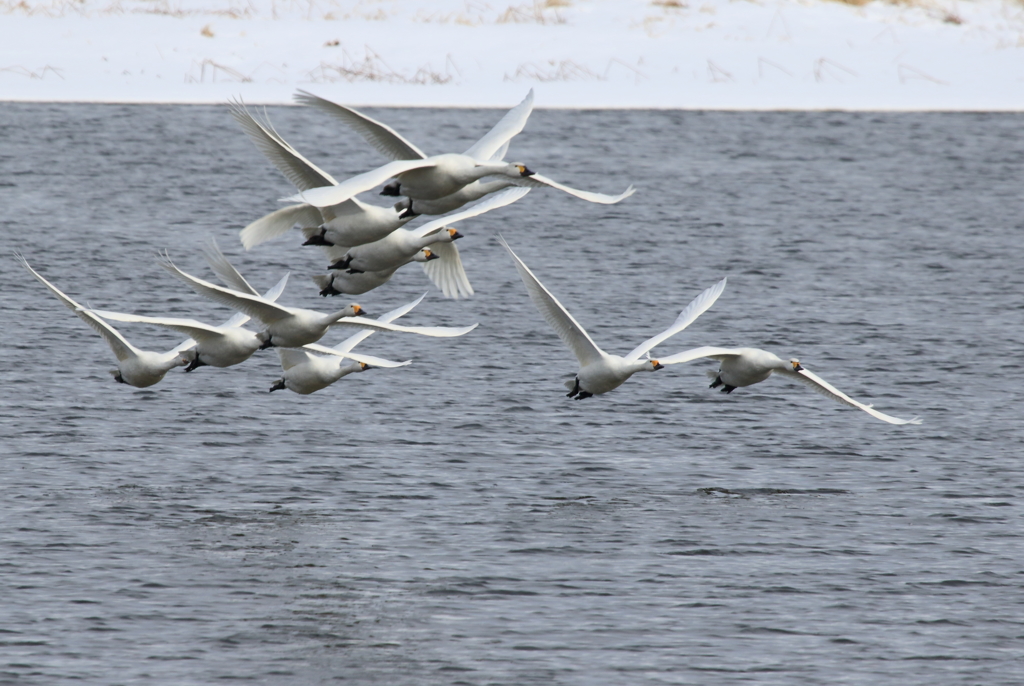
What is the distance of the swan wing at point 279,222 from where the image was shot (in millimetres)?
18484

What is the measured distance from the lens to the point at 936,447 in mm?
26828

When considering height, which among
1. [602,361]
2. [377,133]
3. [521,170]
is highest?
[377,133]

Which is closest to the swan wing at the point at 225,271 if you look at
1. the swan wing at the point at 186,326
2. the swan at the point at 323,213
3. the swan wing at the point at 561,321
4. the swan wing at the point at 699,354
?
the swan wing at the point at 186,326

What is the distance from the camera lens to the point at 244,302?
1923cm

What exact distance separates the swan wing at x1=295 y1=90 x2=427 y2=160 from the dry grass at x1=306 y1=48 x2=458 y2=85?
36.4 metres

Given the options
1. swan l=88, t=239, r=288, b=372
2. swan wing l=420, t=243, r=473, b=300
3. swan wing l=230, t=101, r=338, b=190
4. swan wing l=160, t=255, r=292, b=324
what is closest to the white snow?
swan wing l=420, t=243, r=473, b=300

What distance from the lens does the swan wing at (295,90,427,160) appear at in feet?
56.3

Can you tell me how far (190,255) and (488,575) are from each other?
21.5 metres

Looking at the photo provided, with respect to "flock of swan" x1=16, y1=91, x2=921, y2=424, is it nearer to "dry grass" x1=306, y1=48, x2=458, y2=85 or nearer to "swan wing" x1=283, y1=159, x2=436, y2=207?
"swan wing" x1=283, y1=159, x2=436, y2=207

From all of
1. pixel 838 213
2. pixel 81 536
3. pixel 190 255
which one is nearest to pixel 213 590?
pixel 81 536

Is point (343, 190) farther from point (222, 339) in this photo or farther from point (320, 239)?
point (222, 339)

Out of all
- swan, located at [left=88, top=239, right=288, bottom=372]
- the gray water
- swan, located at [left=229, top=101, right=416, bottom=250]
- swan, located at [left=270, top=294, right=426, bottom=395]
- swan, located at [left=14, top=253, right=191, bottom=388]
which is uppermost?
swan, located at [left=229, top=101, right=416, bottom=250]

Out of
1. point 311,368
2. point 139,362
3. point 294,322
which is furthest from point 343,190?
point 311,368

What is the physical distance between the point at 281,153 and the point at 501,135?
2.65m
